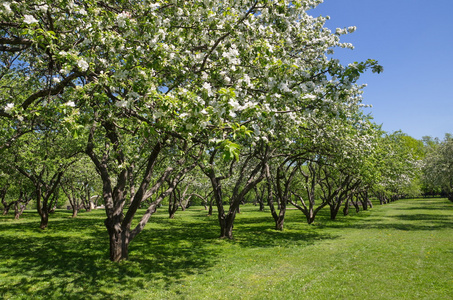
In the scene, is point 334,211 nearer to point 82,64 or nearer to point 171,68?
point 171,68

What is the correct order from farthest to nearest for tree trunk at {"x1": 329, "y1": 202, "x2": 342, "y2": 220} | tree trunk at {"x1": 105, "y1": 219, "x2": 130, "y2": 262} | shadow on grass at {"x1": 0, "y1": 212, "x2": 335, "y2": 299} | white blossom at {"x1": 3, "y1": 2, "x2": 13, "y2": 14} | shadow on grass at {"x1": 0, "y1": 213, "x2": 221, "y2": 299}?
1. tree trunk at {"x1": 329, "y1": 202, "x2": 342, "y2": 220}
2. tree trunk at {"x1": 105, "y1": 219, "x2": 130, "y2": 262}
3. shadow on grass at {"x1": 0, "y1": 212, "x2": 335, "y2": 299}
4. shadow on grass at {"x1": 0, "y1": 213, "x2": 221, "y2": 299}
5. white blossom at {"x1": 3, "y1": 2, "x2": 13, "y2": 14}

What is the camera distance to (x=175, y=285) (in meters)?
9.99

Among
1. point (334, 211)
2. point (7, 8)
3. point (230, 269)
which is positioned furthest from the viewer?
point (334, 211)

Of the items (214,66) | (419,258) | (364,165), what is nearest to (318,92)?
(214,66)

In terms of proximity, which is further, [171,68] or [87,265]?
[87,265]

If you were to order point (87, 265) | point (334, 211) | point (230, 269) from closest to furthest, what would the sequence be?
point (230, 269)
point (87, 265)
point (334, 211)

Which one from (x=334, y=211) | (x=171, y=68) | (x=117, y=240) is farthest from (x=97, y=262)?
(x=334, y=211)

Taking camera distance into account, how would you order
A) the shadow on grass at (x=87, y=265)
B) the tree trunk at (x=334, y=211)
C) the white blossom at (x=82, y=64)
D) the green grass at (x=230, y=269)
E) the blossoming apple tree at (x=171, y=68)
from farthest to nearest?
the tree trunk at (x=334, y=211) < the shadow on grass at (x=87, y=265) < the green grass at (x=230, y=269) < the white blossom at (x=82, y=64) < the blossoming apple tree at (x=171, y=68)

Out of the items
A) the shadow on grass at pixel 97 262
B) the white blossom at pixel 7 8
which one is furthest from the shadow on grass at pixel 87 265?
the white blossom at pixel 7 8

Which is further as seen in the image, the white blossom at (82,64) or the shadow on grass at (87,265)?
the shadow on grass at (87,265)

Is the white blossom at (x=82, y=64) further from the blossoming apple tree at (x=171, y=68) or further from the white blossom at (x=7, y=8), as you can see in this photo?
the white blossom at (x=7, y=8)

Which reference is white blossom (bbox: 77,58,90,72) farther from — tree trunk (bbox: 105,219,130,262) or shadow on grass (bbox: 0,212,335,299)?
tree trunk (bbox: 105,219,130,262)

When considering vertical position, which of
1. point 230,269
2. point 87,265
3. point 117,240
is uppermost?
point 117,240

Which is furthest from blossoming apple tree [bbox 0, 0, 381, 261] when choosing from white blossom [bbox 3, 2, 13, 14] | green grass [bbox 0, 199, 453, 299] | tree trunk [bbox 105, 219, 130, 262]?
tree trunk [bbox 105, 219, 130, 262]
